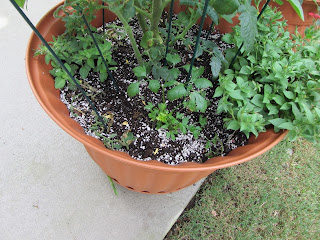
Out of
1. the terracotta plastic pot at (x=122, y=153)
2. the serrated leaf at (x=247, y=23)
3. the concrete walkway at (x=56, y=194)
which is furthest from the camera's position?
the concrete walkway at (x=56, y=194)

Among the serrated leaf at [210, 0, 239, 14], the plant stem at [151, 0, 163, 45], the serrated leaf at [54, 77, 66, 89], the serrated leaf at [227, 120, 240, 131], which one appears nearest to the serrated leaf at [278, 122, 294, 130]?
the serrated leaf at [227, 120, 240, 131]

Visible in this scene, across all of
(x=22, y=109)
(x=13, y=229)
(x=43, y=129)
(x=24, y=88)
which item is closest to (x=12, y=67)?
(x=24, y=88)

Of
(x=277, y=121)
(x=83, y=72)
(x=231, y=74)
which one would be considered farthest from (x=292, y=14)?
(x=83, y=72)

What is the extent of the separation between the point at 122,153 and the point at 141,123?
21 centimetres

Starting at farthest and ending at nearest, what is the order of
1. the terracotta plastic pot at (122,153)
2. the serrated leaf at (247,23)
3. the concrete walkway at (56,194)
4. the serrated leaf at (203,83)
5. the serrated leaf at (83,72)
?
the concrete walkway at (56,194) < the serrated leaf at (83,72) < the serrated leaf at (203,83) < the terracotta plastic pot at (122,153) < the serrated leaf at (247,23)

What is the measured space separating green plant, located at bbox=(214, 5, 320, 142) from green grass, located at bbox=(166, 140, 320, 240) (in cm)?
52

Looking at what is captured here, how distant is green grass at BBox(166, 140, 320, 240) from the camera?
1155 millimetres

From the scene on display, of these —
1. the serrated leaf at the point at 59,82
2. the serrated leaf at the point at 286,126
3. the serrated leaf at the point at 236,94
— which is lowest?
the serrated leaf at the point at 286,126

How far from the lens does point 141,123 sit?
92 centimetres

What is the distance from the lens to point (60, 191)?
46.1 inches

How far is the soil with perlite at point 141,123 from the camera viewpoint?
0.88 m

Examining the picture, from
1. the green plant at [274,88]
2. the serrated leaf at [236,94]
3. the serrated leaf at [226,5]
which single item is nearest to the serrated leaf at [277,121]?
the green plant at [274,88]

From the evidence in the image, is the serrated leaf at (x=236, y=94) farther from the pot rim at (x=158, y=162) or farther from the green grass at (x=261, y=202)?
the green grass at (x=261, y=202)

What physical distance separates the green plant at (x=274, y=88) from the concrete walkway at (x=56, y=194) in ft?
1.81
